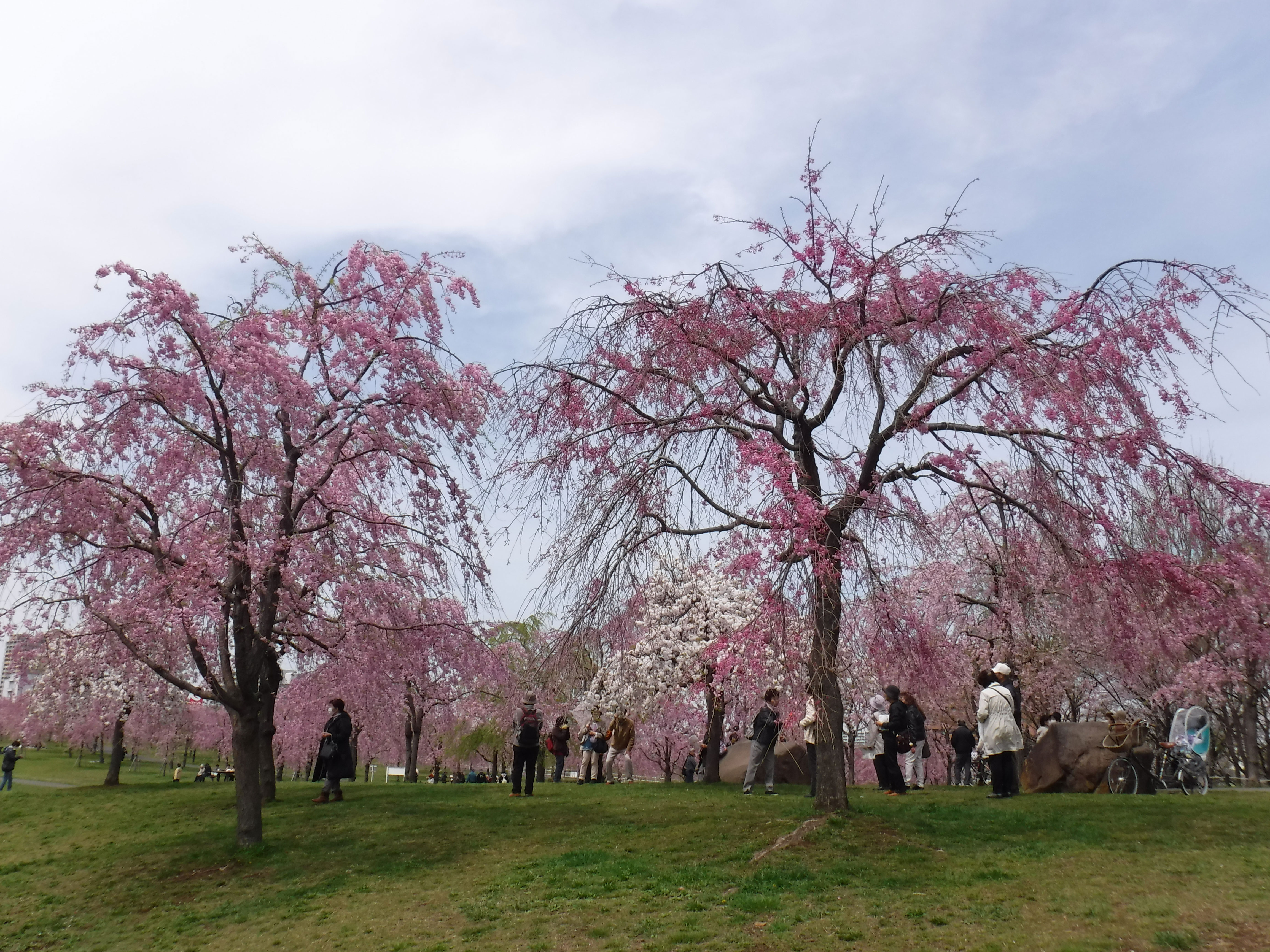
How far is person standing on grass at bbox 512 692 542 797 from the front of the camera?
52.4 feet

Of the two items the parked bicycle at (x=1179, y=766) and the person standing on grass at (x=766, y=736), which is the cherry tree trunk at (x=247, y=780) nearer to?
the person standing on grass at (x=766, y=736)

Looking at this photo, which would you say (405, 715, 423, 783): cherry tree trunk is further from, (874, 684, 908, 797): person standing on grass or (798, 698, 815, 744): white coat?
(874, 684, 908, 797): person standing on grass

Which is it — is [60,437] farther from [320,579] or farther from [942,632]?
[942,632]

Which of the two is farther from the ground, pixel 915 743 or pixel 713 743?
pixel 915 743

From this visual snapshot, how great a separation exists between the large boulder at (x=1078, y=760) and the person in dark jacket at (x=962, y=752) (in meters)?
2.54

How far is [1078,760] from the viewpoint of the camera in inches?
586

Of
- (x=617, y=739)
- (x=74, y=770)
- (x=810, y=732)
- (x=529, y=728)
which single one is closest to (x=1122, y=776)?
(x=810, y=732)

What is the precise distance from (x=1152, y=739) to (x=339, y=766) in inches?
598

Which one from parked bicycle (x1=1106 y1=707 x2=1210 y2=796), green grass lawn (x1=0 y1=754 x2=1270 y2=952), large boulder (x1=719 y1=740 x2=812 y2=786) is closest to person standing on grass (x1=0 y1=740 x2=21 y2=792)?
green grass lawn (x1=0 y1=754 x2=1270 y2=952)

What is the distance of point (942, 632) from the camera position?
72.1ft

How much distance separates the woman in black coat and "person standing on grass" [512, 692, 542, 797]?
2.84 metres

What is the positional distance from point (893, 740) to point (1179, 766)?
4.84 m

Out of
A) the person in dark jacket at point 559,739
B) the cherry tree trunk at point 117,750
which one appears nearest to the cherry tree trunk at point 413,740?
the cherry tree trunk at point 117,750

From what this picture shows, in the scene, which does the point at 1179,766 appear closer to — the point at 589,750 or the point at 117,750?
the point at 589,750
